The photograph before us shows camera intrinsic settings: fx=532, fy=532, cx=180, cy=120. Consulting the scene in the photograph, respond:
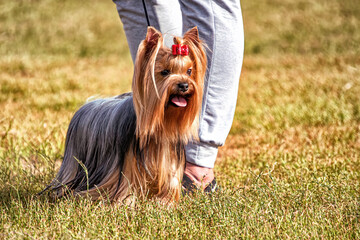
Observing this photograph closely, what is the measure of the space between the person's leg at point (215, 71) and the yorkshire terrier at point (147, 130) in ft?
0.87

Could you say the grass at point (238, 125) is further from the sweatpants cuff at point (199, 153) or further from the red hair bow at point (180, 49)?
the red hair bow at point (180, 49)

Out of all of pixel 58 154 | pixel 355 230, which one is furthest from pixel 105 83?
pixel 355 230

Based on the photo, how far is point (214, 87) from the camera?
3.15m

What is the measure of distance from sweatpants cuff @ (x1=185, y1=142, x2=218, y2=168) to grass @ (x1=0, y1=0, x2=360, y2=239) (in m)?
0.25

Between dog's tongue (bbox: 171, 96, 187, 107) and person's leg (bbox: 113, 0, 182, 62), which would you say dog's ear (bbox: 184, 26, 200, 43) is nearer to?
person's leg (bbox: 113, 0, 182, 62)

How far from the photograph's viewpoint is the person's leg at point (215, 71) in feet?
9.99

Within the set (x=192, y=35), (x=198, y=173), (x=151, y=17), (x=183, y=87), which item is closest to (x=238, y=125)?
(x=198, y=173)

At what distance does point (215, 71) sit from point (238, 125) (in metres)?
2.36

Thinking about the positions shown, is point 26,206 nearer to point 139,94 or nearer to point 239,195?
point 139,94

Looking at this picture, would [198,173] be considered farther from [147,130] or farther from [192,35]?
[192,35]

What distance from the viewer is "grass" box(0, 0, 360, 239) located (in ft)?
8.39

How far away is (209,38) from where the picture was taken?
3068 millimetres

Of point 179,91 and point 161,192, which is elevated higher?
point 179,91

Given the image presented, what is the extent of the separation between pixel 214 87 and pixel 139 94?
26.1 inches
